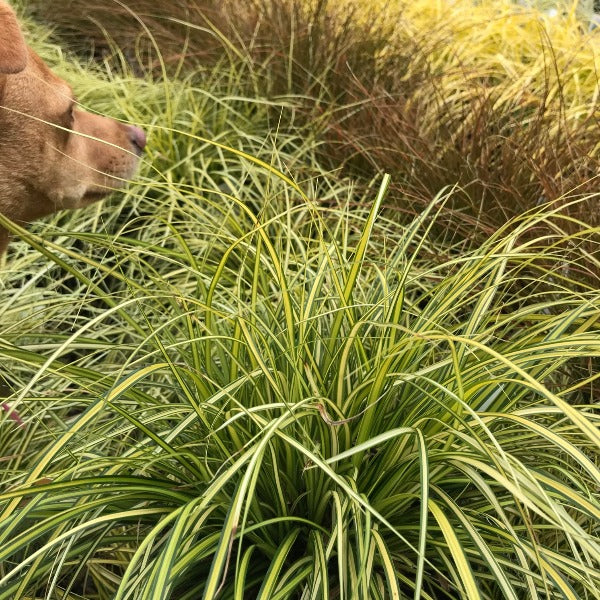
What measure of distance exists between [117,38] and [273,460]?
470cm

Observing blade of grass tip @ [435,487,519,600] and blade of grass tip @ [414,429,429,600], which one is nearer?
blade of grass tip @ [414,429,429,600]

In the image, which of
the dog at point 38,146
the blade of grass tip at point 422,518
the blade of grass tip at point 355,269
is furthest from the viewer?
the dog at point 38,146

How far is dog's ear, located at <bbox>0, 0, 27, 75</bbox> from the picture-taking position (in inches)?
86.7

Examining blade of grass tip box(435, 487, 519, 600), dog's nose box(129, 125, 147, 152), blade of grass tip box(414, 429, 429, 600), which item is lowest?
dog's nose box(129, 125, 147, 152)

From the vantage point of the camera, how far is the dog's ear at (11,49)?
220 centimetres

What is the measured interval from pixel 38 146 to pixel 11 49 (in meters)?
0.40

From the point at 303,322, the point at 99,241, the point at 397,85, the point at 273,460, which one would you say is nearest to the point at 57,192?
the point at 99,241

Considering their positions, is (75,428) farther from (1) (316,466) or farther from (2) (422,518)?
(2) (422,518)

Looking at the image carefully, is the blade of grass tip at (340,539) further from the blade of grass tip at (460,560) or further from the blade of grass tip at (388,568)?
the blade of grass tip at (460,560)

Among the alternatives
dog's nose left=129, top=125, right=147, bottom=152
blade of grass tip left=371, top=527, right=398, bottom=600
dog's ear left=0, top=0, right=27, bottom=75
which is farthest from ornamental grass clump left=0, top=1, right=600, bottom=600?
dog's nose left=129, top=125, right=147, bottom=152

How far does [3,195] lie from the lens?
252 centimetres

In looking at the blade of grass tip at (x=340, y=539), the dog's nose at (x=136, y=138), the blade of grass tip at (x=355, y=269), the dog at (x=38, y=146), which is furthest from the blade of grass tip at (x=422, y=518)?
the dog's nose at (x=136, y=138)

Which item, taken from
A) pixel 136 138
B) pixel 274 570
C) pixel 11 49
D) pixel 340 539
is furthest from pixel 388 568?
pixel 136 138

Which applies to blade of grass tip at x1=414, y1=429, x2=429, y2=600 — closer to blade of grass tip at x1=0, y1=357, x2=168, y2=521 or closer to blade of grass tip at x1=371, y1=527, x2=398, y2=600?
blade of grass tip at x1=371, y1=527, x2=398, y2=600
